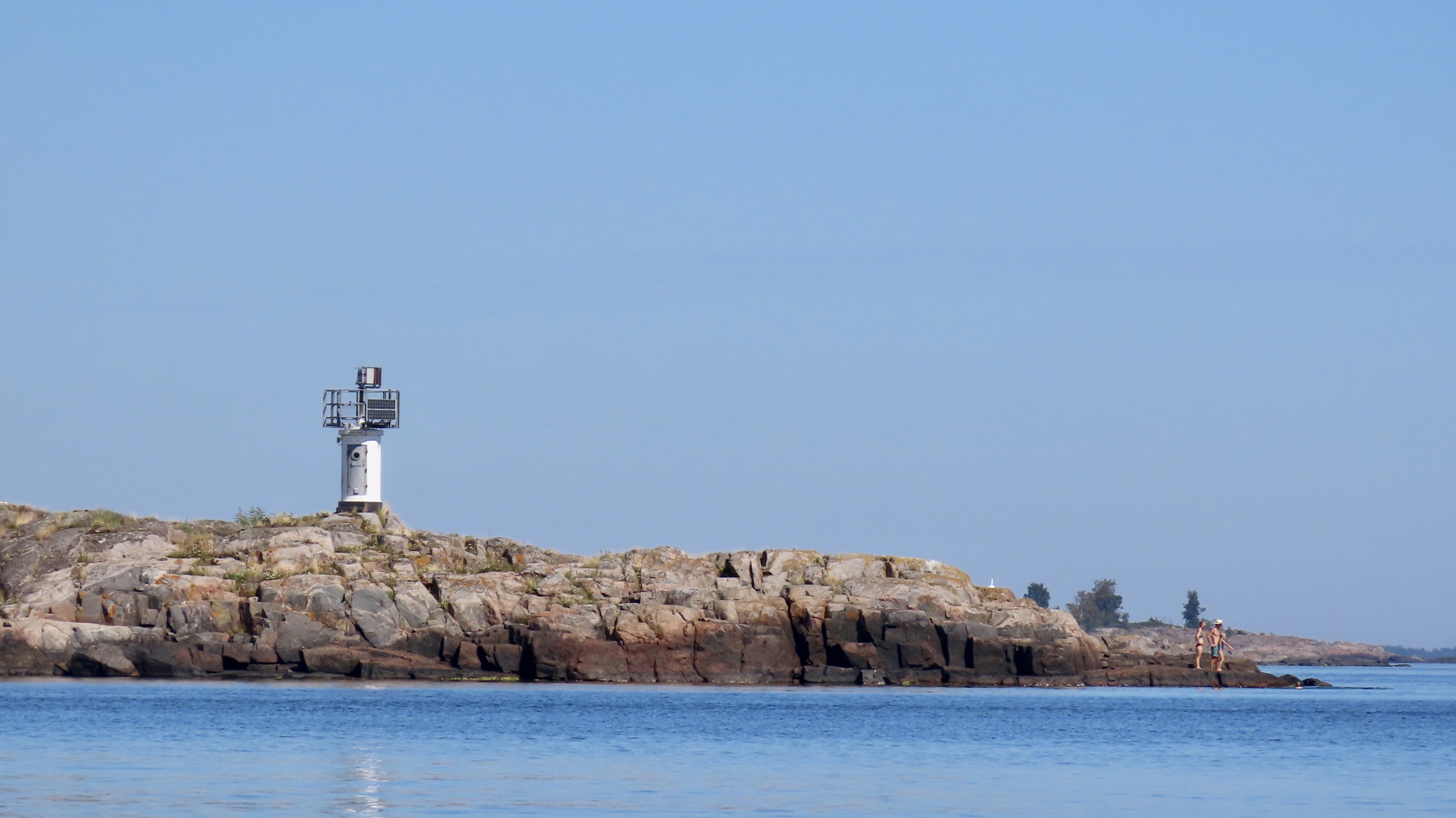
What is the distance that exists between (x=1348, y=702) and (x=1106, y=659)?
8.92 meters

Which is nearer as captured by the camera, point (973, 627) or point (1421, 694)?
point (973, 627)

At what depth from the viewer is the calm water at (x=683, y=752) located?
25422 mm

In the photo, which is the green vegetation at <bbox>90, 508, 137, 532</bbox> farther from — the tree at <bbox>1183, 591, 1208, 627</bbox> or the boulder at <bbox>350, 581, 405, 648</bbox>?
the tree at <bbox>1183, 591, 1208, 627</bbox>

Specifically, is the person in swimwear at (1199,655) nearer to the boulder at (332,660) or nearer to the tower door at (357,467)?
the boulder at (332,660)

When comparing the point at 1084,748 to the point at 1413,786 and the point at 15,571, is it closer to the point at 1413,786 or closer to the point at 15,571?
the point at 1413,786

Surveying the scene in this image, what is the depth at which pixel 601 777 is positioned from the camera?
2880 cm

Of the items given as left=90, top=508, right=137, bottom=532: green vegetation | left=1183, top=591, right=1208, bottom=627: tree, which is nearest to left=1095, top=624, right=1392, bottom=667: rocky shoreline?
left=1183, top=591, right=1208, bottom=627: tree

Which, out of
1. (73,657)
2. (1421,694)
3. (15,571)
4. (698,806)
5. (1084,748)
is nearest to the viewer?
(698,806)

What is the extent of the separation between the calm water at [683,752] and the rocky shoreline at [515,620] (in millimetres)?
1538

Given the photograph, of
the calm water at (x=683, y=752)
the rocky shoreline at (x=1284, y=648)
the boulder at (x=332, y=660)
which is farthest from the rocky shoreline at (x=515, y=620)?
the rocky shoreline at (x=1284, y=648)

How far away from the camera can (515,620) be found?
58094 mm

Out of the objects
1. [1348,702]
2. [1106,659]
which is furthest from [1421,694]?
[1106,659]

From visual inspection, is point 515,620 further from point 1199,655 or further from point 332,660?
point 1199,655

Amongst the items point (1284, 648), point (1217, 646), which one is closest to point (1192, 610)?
point (1284, 648)
